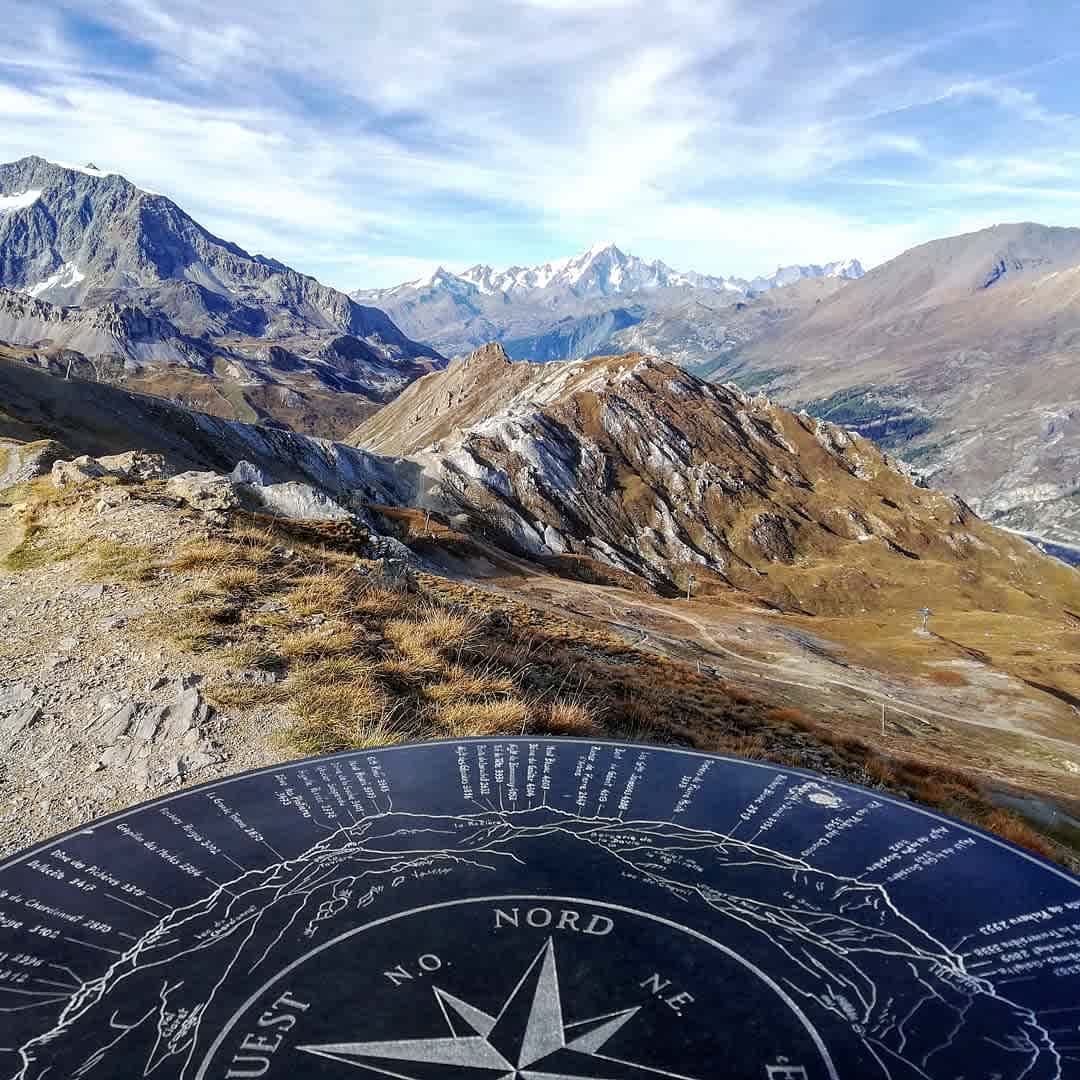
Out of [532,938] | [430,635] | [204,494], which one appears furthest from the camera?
[204,494]

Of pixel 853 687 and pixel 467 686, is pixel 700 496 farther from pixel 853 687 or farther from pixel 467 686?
pixel 467 686

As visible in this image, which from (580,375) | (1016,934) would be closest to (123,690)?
(1016,934)

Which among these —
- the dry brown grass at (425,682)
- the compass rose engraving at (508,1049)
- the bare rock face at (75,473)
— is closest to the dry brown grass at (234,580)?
the dry brown grass at (425,682)

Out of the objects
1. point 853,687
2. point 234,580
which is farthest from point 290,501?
point 853,687

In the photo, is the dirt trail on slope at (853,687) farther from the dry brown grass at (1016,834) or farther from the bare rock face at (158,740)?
the bare rock face at (158,740)

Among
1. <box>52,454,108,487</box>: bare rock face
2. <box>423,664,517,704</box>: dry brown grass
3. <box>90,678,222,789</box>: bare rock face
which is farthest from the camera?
<box>52,454,108,487</box>: bare rock face

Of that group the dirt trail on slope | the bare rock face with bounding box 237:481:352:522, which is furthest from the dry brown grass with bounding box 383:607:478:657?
the bare rock face with bounding box 237:481:352:522

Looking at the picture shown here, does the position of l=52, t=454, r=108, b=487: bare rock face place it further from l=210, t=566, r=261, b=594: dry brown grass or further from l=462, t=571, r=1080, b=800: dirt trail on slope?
l=462, t=571, r=1080, b=800: dirt trail on slope
